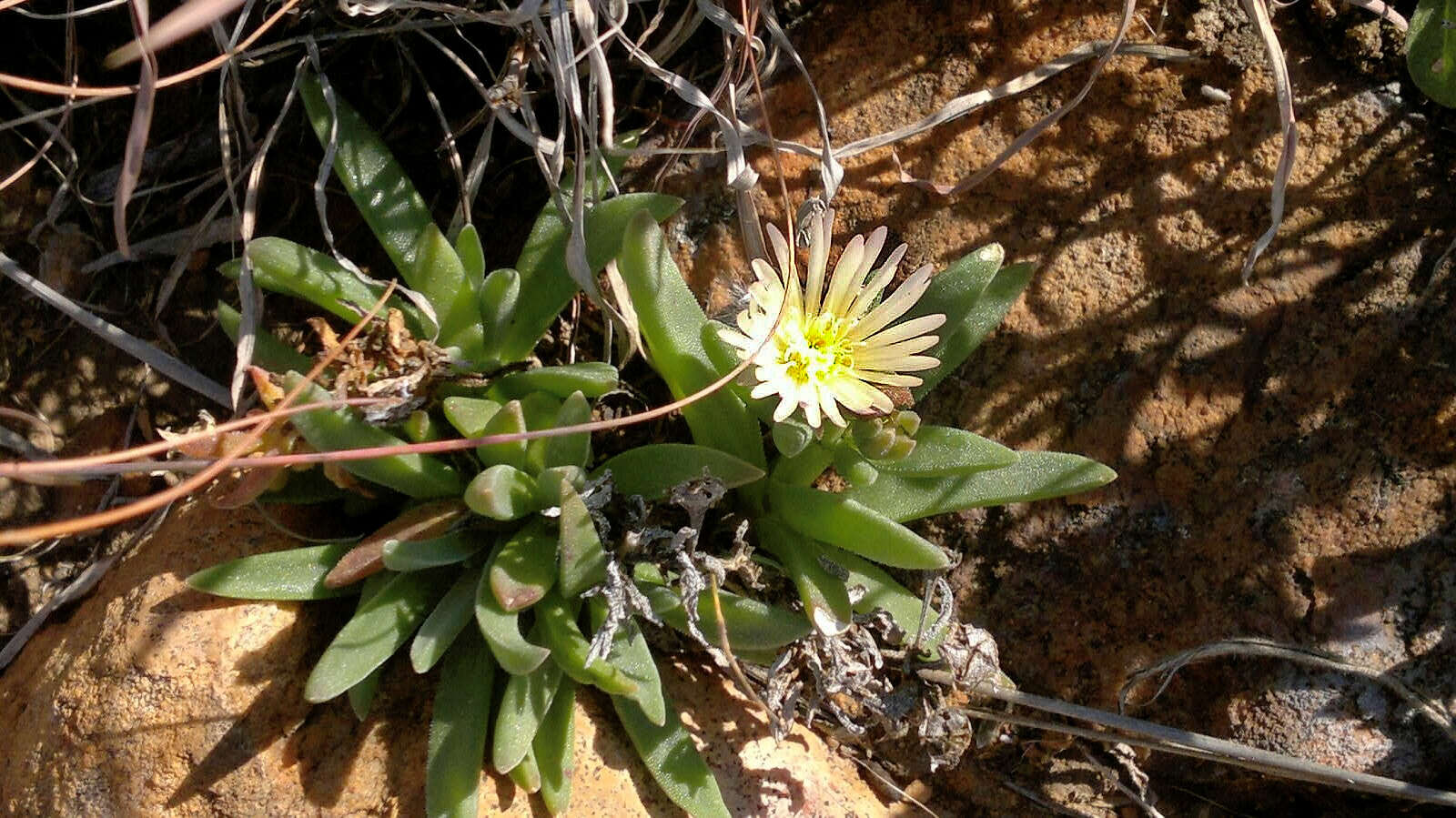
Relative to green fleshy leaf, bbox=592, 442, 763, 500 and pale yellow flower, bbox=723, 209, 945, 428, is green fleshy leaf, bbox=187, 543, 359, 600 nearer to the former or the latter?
green fleshy leaf, bbox=592, 442, 763, 500

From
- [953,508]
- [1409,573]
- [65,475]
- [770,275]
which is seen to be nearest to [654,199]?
[770,275]

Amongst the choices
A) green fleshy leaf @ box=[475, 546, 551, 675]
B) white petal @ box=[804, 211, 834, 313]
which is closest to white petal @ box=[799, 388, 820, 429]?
white petal @ box=[804, 211, 834, 313]

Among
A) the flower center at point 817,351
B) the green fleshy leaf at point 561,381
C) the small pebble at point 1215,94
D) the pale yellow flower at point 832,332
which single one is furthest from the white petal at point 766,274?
the small pebble at point 1215,94

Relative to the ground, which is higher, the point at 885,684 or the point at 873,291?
the point at 873,291

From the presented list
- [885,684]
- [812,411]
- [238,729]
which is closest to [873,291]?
[812,411]

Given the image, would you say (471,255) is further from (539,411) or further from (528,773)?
(528,773)
